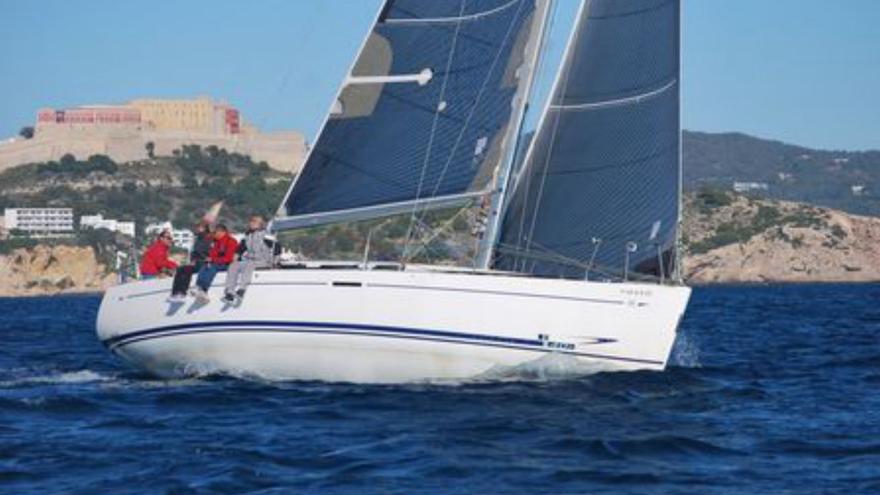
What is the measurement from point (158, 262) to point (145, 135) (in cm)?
13638

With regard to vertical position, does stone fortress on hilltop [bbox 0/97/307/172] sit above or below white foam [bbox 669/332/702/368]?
above

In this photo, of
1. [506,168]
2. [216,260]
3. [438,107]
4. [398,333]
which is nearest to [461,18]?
[438,107]

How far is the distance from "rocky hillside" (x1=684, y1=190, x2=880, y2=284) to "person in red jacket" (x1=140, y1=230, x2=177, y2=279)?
88.1 metres

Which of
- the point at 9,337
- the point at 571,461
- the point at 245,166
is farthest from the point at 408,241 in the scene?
the point at 245,166

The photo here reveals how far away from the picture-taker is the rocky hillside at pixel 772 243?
113 m

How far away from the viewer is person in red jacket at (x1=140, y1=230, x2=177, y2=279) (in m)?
20.1

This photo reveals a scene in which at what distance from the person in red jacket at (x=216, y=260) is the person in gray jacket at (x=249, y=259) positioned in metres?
0.24

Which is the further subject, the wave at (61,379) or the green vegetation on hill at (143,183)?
the green vegetation on hill at (143,183)

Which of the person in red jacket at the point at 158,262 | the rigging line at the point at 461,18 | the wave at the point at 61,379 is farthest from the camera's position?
the person in red jacket at the point at 158,262

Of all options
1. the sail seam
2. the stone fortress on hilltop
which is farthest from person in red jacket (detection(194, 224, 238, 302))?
the stone fortress on hilltop

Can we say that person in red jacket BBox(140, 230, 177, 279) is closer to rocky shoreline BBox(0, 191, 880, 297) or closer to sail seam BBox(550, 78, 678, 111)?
sail seam BBox(550, 78, 678, 111)

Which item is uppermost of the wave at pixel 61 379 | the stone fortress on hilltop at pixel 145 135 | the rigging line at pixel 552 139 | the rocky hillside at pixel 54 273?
the stone fortress on hilltop at pixel 145 135

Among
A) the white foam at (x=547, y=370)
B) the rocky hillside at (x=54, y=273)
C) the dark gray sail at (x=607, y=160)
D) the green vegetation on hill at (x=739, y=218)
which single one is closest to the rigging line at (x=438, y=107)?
the dark gray sail at (x=607, y=160)

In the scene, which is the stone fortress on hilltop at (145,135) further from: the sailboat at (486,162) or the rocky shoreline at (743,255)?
the sailboat at (486,162)
